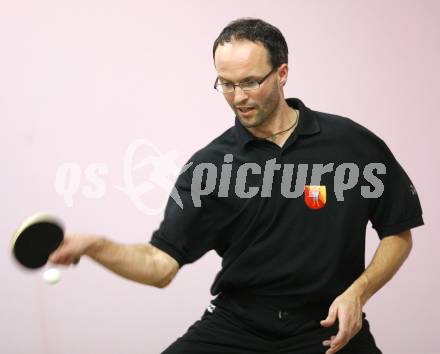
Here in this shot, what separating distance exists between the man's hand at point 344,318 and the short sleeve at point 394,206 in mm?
337

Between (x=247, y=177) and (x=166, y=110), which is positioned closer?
(x=247, y=177)

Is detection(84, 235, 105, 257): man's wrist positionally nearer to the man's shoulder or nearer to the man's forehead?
the man's forehead

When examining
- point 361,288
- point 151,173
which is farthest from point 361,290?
point 151,173

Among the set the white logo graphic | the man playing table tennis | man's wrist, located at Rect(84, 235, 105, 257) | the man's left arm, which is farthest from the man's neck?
the white logo graphic

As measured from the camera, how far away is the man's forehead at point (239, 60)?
89.1 inches

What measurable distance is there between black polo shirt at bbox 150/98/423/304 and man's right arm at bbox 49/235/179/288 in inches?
2.3

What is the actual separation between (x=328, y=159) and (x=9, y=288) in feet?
5.76

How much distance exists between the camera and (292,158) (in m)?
2.38

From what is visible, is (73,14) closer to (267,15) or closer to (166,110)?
(166,110)

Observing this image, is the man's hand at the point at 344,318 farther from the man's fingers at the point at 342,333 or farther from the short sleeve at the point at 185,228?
the short sleeve at the point at 185,228

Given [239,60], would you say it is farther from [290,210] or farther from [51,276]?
[51,276]

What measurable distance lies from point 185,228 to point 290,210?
Result: 328 mm

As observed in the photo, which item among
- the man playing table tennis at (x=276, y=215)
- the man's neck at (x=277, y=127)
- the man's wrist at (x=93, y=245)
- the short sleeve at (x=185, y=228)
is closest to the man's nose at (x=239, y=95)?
the man playing table tennis at (x=276, y=215)

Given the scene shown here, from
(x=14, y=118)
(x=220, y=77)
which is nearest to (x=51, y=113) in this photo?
(x=14, y=118)
